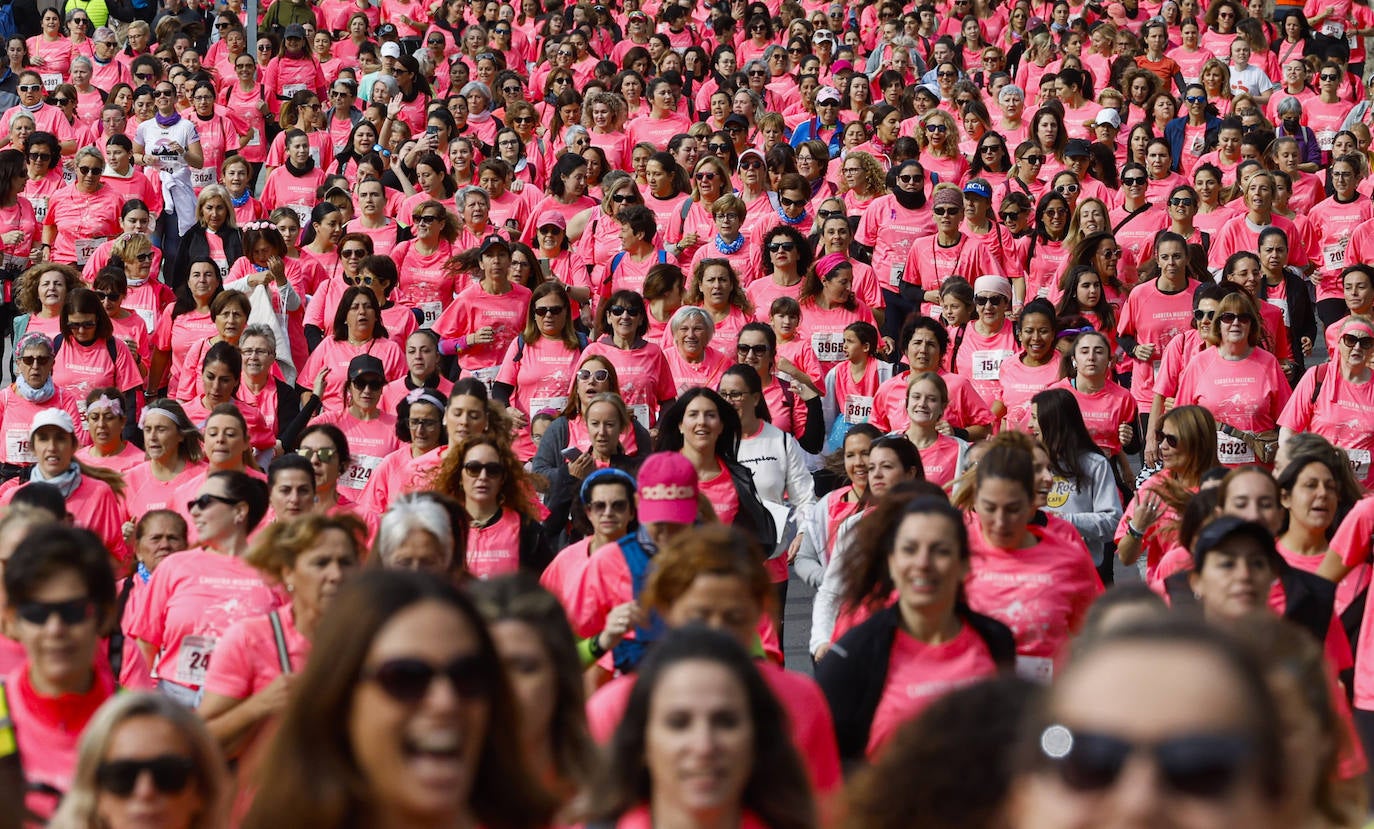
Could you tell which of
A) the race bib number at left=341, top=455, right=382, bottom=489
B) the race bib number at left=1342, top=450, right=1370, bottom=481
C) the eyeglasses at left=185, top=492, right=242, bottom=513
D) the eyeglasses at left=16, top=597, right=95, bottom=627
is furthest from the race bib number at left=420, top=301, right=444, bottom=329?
Result: the eyeglasses at left=16, top=597, right=95, bottom=627

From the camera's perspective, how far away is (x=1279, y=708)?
209 cm

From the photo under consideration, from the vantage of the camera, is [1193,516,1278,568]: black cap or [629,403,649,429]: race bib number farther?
[629,403,649,429]: race bib number

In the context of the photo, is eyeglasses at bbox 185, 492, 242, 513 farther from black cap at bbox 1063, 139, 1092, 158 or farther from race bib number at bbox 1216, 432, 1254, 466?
black cap at bbox 1063, 139, 1092, 158

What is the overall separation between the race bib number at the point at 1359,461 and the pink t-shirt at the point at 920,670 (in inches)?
193

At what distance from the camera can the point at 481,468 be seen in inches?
302

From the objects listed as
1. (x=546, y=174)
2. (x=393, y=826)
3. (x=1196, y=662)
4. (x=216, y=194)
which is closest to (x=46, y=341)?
(x=216, y=194)

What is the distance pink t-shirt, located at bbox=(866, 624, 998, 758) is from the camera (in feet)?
16.8

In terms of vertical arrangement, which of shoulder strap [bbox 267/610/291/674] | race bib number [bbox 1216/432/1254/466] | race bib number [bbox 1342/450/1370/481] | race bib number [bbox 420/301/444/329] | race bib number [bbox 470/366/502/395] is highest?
race bib number [bbox 420/301/444/329]

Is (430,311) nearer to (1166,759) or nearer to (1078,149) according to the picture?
(1078,149)

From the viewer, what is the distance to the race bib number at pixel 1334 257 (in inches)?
510

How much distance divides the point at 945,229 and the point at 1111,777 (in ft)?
36.0

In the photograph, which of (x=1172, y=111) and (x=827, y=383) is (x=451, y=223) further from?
(x=1172, y=111)

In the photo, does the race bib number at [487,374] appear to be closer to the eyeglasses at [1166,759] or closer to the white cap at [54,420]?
the white cap at [54,420]

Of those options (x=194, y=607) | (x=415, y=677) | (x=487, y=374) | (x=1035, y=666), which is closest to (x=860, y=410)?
(x=487, y=374)
